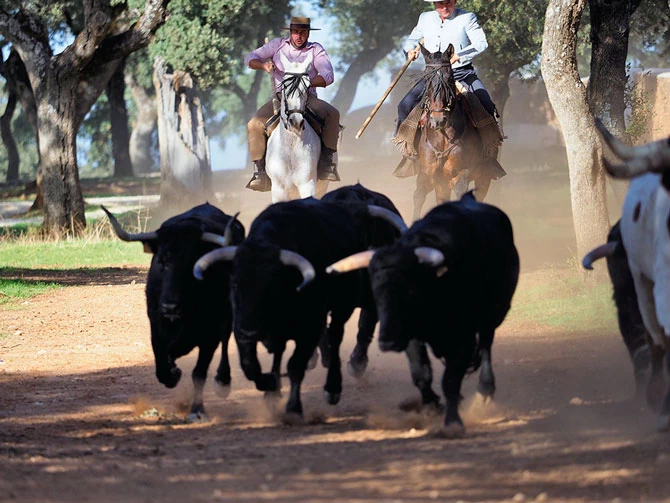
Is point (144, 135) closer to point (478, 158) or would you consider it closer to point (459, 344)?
point (478, 158)

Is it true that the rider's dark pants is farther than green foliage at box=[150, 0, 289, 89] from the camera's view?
No

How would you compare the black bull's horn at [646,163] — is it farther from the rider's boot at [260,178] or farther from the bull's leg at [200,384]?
the rider's boot at [260,178]

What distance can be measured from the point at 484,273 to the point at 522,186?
74.9 feet

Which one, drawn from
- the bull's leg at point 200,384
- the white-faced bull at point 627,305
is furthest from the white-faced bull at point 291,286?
the white-faced bull at point 627,305

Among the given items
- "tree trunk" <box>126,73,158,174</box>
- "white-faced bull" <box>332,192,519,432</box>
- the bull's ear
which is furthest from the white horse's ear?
"tree trunk" <box>126,73,158,174</box>

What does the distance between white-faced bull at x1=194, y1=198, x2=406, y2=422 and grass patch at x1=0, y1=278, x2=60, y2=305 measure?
795cm

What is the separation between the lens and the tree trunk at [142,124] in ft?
168

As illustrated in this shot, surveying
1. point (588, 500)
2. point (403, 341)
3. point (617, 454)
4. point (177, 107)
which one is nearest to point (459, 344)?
point (403, 341)

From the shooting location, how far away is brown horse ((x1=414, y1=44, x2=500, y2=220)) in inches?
555

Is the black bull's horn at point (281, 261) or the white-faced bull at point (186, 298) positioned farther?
the white-faced bull at point (186, 298)

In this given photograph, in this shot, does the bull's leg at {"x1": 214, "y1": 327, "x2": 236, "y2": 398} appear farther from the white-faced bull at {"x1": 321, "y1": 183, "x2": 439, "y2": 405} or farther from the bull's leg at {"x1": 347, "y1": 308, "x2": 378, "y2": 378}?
the bull's leg at {"x1": 347, "y1": 308, "x2": 378, "y2": 378}

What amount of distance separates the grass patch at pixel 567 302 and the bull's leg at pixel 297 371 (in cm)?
476

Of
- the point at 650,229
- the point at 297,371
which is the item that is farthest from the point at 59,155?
the point at 650,229

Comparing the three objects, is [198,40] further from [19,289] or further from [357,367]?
[357,367]
